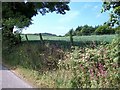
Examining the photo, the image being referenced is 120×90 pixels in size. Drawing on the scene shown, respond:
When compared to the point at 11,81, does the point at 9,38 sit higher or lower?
lower

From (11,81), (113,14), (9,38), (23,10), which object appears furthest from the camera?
(23,10)

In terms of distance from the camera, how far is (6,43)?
82.8ft

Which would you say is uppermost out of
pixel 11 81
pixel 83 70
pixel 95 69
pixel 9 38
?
pixel 95 69

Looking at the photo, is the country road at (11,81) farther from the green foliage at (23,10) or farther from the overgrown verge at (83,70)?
the green foliage at (23,10)

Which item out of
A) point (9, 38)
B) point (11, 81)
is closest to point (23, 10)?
point (9, 38)

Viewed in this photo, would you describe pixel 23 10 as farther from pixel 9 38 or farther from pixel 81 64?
pixel 81 64

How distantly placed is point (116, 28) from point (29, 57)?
8.62 meters

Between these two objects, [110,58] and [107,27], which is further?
[110,58]

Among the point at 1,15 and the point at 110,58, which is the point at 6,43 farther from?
the point at 110,58

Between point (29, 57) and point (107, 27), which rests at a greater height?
point (107, 27)

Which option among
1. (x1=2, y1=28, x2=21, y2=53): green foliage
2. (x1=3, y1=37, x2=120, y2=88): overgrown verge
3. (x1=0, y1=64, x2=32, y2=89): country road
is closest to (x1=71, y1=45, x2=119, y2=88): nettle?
(x1=3, y1=37, x2=120, y2=88): overgrown verge

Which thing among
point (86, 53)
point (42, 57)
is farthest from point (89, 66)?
point (42, 57)

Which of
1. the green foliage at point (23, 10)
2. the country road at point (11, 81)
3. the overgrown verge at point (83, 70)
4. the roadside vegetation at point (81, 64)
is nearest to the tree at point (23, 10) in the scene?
the green foliage at point (23, 10)

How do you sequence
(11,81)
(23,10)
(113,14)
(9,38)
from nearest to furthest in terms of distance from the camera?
(113,14), (11,81), (9,38), (23,10)
